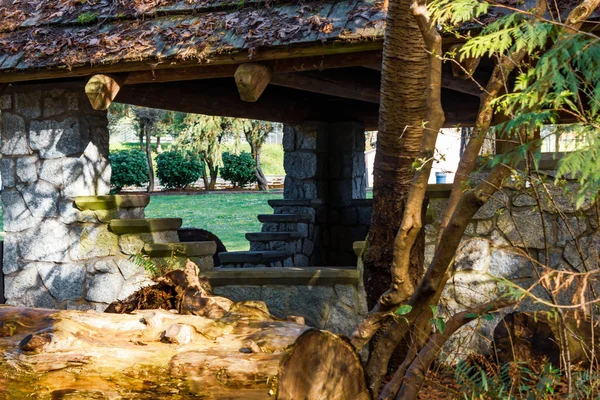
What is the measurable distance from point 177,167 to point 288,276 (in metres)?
18.3

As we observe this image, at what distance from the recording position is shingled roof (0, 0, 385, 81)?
19.4 ft

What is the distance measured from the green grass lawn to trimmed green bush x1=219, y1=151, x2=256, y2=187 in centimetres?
196

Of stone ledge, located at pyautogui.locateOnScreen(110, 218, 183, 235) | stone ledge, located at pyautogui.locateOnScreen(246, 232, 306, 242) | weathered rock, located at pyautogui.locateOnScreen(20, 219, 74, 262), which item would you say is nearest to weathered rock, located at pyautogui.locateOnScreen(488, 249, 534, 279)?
stone ledge, located at pyautogui.locateOnScreen(110, 218, 183, 235)

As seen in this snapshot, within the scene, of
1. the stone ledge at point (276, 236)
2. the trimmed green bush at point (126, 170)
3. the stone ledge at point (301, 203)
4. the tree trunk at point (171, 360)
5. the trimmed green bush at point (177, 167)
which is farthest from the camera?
the trimmed green bush at point (177, 167)

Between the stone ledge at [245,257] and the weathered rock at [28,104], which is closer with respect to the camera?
the weathered rock at [28,104]

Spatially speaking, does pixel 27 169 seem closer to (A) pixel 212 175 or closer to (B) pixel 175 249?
(B) pixel 175 249

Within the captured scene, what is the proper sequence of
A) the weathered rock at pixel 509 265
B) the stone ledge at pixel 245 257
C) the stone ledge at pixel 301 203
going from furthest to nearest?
the stone ledge at pixel 301 203
the stone ledge at pixel 245 257
the weathered rock at pixel 509 265

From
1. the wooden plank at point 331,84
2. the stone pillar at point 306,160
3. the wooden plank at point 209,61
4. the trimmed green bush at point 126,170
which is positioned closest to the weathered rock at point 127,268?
the wooden plank at point 209,61

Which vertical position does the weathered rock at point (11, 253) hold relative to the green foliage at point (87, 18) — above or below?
below

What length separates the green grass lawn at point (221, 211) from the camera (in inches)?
679

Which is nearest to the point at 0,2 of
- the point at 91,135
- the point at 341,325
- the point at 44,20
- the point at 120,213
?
the point at 44,20

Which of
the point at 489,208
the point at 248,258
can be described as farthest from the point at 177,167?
the point at 489,208

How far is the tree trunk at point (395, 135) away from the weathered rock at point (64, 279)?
3.01 meters

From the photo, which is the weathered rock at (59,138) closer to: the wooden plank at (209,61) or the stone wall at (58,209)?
the stone wall at (58,209)
